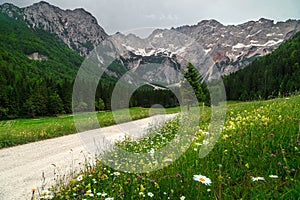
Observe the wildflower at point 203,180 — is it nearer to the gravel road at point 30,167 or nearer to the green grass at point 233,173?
the green grass at point 233,173

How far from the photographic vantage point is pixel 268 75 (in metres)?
96.8

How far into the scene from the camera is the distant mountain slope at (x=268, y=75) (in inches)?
3506

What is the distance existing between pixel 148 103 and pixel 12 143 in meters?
77.7

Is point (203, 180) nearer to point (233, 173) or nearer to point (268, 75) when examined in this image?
point (233, 173)

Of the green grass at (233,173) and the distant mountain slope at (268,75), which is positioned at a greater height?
the distant mountain slope at (268,75)

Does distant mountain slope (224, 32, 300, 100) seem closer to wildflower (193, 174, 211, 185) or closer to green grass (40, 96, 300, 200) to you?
green grass (40, 96, 300, 200)

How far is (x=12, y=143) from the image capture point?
1241 centimetres

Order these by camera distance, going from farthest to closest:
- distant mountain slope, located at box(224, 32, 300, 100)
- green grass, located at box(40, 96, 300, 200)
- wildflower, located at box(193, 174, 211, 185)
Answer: distant mountain slope, located at box(224, 32, 300, 100), green grass, located at box(40, 96, 300, 200), wildflower, located at box(193, 174, 211, 185)

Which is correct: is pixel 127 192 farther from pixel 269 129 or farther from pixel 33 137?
pixel 33 137

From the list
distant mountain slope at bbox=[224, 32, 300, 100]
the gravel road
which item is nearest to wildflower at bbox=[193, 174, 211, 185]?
the gravel road

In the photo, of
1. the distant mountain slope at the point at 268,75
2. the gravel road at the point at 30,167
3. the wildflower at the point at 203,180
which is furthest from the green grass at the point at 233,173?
the distant mountain slope at the point at 268,75

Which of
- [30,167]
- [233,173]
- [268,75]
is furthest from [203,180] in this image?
[268,75]

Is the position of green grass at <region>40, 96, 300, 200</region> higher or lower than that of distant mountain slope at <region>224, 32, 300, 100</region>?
lower

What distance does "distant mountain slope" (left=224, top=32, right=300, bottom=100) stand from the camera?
8906cm
